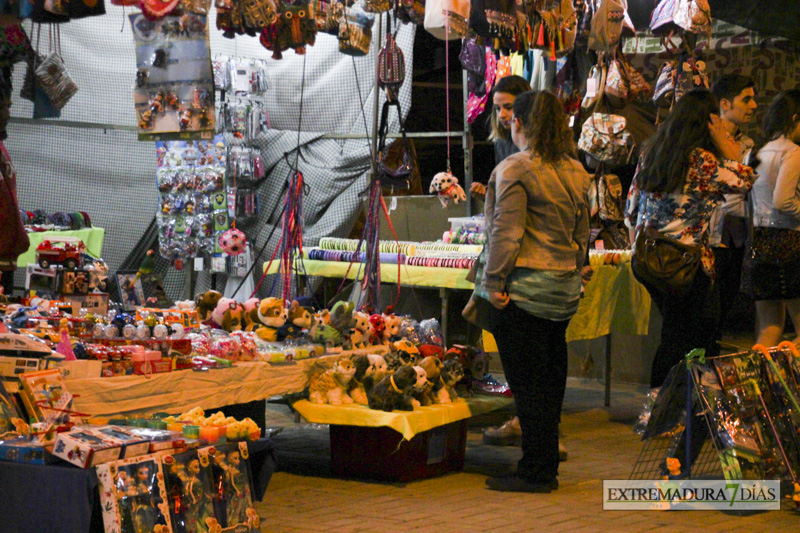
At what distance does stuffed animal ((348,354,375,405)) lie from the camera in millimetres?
4328

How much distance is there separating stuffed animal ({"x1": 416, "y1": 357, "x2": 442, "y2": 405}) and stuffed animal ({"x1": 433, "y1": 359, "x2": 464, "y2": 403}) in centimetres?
3

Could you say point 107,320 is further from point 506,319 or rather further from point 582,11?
point 582,11

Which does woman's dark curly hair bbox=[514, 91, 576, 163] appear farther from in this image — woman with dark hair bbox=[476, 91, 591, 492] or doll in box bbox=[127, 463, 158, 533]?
doll in box bbox=[127, 463, 158, 533]

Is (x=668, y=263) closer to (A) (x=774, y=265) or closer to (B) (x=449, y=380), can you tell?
(A) (x=774, y=265)

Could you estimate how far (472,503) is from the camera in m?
3.95

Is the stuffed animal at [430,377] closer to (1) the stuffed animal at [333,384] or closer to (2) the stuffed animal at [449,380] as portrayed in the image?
(2) the stuffed animal at [449,380]

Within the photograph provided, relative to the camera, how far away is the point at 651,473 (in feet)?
13.7

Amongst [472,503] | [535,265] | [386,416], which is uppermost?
[535,265]

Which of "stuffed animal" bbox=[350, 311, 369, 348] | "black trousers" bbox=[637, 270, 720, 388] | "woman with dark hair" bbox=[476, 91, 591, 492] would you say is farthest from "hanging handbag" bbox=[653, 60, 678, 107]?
"stuffed animal" bbox=[350, 311, 369, 348]

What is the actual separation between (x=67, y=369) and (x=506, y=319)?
1.72 m

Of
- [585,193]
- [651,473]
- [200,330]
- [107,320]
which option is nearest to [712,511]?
[651,473]

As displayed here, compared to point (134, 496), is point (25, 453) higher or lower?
higher

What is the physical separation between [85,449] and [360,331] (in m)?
2.28

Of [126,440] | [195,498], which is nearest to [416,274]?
[195,498]
